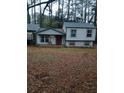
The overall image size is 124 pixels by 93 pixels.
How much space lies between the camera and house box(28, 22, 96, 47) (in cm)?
156

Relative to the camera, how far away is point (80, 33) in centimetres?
157

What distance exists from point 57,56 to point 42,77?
0.54 feet

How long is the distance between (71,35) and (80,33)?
60mm

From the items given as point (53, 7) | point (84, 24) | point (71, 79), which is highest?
point (53, 7)

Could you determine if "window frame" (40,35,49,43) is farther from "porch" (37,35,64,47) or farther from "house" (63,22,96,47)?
"house" (63,22,96,47)

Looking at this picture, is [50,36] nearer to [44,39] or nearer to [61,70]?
[44,39]

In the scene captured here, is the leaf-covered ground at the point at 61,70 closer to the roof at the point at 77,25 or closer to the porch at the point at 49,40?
the porch at the point at 49,40

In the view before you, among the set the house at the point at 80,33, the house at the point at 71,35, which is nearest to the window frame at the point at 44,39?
the house at the point at 71,35

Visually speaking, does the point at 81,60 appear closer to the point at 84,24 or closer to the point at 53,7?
the point at 84,24

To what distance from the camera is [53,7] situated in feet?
5.15
